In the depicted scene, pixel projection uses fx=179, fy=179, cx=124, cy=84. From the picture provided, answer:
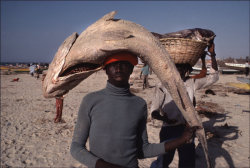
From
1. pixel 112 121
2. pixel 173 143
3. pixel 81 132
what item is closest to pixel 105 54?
pixel 112 121

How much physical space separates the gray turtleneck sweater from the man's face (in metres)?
0.05

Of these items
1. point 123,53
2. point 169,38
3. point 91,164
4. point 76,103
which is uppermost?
point 169,38

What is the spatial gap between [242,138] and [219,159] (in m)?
1.60

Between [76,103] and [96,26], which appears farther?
[76,103]

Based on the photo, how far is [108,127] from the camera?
1.26 meters

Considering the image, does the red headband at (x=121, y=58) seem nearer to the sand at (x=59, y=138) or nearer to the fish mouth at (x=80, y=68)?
the fish mouth at (x=80, y=68)

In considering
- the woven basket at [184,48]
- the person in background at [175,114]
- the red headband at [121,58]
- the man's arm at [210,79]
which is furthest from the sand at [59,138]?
the red headband at [121,58]

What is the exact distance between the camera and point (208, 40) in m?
2.02

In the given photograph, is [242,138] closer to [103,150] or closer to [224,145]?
[224,145]

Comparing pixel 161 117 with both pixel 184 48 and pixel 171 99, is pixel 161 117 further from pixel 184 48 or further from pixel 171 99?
pixel 184 48

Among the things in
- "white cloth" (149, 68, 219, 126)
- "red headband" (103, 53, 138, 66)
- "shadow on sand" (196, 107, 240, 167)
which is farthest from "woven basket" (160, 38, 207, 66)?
"shadow on sand" (196, 107, 240, 167)

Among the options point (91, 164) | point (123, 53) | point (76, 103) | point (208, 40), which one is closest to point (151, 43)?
point (123, 53)

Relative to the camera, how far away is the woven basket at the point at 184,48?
1817 millimetres

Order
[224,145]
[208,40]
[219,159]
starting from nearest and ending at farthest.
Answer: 1. [208,40]
2. [219,159]
3. [224,145]
